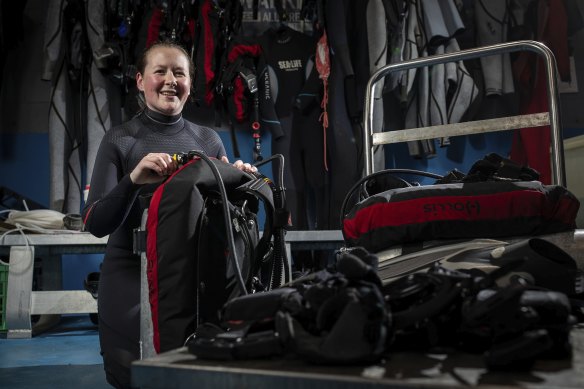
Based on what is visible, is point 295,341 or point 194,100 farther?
point 194,100

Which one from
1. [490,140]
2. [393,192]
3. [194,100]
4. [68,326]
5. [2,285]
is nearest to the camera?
[393,192]

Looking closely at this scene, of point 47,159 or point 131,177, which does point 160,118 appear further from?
point 47,159

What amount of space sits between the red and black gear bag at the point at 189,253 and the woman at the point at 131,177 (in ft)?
0.64

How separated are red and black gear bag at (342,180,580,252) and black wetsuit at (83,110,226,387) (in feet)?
2.13

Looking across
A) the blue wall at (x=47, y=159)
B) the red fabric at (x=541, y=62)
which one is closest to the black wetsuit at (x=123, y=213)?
the blue wall at (x=47, y=159)

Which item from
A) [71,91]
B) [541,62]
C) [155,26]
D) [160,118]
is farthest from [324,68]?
[160,118]

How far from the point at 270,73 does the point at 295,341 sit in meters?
3.76

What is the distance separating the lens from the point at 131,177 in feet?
4.88

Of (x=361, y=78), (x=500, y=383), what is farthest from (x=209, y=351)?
(x=361, y=78)

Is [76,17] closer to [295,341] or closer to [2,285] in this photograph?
[2,285]

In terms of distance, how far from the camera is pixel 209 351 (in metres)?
0.60

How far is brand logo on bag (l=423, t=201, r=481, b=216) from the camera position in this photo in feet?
3.55

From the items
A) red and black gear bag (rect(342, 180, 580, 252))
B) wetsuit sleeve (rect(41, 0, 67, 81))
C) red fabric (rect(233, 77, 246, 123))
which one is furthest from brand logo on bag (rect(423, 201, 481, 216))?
wetsuit sleeve (rect(41, 0, 67, 81))

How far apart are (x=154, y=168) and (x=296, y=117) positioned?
2.87m
